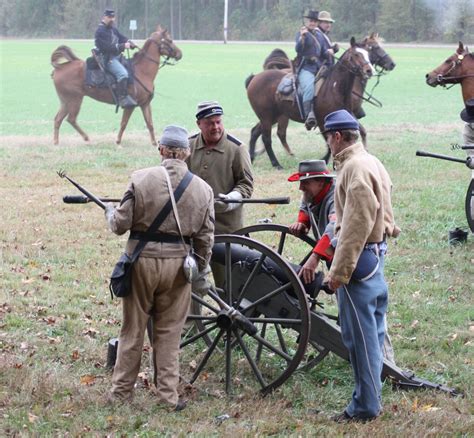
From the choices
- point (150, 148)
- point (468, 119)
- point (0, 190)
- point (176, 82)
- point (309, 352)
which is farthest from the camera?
point (176, 82)

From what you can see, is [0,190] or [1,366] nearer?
[1,366]

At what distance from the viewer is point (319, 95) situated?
17891mm

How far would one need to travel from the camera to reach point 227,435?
5.55m

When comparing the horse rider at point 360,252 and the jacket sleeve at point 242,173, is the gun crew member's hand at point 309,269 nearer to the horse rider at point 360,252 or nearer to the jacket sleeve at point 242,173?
the horse rider at point 360,252

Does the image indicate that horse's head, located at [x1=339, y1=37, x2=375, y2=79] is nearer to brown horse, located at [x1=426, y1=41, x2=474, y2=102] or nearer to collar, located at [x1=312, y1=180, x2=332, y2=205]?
brown horse, located at [x1=426, y1=41, x2=474, y2=102]

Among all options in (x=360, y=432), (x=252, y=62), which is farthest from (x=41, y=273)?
(x=252, y=62)

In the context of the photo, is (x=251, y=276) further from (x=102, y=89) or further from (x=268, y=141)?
(x=102, y=89)

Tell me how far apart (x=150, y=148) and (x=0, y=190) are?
6850mm

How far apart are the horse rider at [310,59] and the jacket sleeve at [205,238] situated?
12.0m

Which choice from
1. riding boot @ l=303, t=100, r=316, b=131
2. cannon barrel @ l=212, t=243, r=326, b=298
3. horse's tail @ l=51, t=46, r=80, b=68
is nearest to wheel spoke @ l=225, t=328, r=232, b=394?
cannon barrel @ l=212, t=243, r=326, b=298

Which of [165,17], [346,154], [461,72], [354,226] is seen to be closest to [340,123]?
[346,154]

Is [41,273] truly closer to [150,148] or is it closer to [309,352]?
[309,352]

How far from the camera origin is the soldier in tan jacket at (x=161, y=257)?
5.82 metres

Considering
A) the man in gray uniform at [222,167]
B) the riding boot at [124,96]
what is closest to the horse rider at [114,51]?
the riding boot at [124,96]
